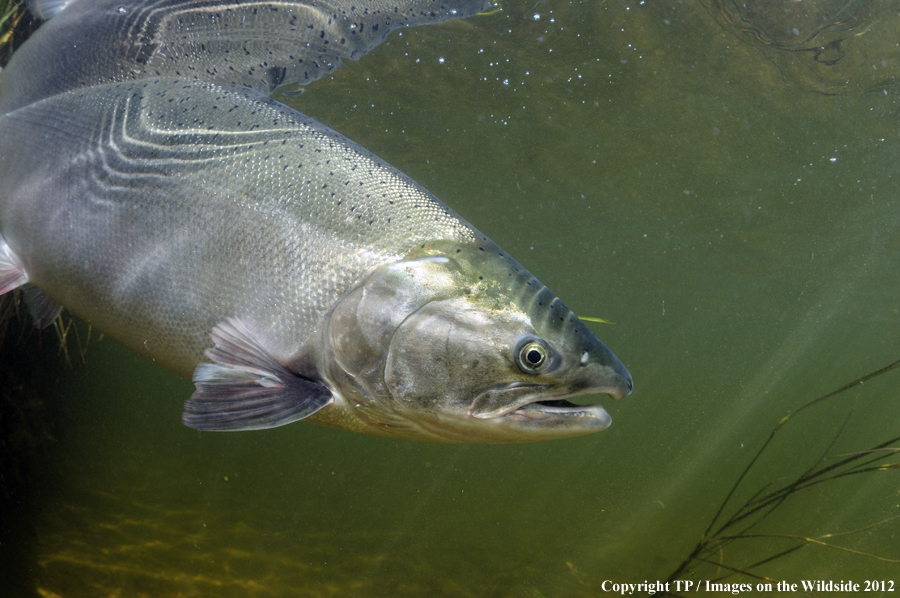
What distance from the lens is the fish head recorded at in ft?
6.51

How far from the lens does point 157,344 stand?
2330 millimetres

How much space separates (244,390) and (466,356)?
836mm

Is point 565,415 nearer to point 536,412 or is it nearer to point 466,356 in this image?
point 536,412

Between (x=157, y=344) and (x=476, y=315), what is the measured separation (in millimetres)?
1461

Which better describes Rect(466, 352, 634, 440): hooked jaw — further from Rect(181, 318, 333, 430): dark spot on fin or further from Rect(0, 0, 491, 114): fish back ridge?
Rect(0, 0, 491, 114): fish back ridge

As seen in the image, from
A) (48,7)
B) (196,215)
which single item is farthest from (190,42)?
(196,215)

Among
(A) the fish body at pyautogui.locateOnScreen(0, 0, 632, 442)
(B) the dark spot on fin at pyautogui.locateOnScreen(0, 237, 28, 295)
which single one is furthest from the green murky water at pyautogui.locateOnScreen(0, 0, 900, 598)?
(B) the dark spot on fin at pyautogui.locateOnScreen(0, 237, 28, 295)

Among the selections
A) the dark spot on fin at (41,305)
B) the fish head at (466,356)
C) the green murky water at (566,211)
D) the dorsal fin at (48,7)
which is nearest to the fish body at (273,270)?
the fish head at (466,356)

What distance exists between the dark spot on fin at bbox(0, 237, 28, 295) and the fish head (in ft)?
5.89

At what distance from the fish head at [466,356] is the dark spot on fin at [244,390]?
0.63ft

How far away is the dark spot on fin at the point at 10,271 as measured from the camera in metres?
2.59

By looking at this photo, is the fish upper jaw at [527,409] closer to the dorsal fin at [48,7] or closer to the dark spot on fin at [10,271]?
the dark spot on fin at [10,271]

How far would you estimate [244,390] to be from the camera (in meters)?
1.92

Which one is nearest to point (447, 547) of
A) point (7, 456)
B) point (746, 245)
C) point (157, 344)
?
point (7, 456)
